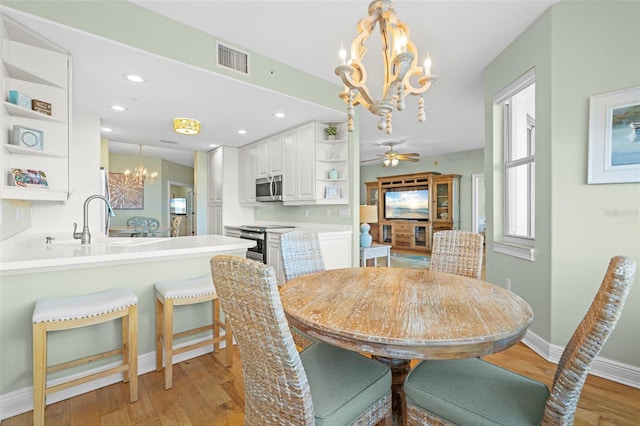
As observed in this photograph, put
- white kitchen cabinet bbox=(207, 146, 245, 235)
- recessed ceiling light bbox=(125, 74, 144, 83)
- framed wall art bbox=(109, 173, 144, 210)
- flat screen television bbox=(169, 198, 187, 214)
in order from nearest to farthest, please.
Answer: recessed ceiling light bbox=(125, 74, 144, 83), white kitchen cabinet bbox=(207, 146, 245, 235), framed wall art bbox=(109, 173, 144, 210), flat screen television bbox=(169, 198, 187, 214)

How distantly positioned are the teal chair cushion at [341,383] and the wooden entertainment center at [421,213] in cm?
654

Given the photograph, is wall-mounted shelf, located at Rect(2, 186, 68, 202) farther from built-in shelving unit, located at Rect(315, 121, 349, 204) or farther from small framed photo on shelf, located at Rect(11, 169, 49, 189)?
built-in shelving unit, located at Rect(315, 121, 349, 204)

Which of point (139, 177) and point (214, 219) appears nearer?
point (214, 219)

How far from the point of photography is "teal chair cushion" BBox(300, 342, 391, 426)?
1.02 meters

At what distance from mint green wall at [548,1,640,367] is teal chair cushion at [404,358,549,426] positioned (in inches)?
55.9

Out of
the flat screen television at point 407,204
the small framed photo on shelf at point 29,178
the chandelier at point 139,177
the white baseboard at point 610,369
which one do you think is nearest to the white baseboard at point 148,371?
the white baseboard at point 610,369

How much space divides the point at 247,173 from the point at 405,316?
15.6ft

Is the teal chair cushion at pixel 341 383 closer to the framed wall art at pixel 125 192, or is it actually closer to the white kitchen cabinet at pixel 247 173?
the white kitchen cabinet at pixel 247 173

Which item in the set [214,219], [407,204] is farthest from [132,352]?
[407,204]

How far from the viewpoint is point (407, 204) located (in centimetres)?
799

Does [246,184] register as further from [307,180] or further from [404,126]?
[404,126]

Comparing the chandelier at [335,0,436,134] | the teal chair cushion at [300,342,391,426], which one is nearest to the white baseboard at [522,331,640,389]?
the teal chair cushion at [300,342,391,426]

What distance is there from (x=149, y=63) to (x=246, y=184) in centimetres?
317

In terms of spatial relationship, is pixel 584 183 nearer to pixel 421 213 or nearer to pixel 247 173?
pixel 247 173
